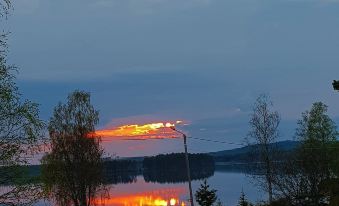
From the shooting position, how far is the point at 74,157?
159 ft

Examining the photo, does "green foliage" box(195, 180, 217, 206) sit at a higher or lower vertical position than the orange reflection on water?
higher

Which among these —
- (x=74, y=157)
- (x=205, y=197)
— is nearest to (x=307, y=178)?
(x=205, y=197)

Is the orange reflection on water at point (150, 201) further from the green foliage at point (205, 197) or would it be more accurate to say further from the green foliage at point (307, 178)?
the green foliage at point (307, 178)

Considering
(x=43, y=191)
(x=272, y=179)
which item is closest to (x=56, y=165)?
(x=272, y=179)

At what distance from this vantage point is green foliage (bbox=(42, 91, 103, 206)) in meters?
47.6

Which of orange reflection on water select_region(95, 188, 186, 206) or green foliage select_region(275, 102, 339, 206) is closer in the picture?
green foliage select_region(275, 102, 339, 206)

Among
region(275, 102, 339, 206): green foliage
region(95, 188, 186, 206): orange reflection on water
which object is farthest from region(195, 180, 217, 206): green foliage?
region(95, 188, 186, 206): orange reflection on water

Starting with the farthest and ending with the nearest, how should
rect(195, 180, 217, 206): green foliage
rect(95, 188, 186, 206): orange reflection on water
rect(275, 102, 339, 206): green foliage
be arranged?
rect(95, 188, 186, 206): orange reflection on water → rect(195, 180, 217, 206): green foliage → rect(275, 102, 339, 206): green foliage

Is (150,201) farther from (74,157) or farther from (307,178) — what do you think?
(307,178)

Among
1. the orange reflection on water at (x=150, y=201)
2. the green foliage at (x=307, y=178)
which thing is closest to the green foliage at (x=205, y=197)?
the green foliage at (x=307, y=178)

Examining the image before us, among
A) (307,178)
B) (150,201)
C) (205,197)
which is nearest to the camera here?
(307,178)

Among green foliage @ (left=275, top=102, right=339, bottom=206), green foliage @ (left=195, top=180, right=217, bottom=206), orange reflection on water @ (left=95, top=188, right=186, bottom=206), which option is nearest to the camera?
green foliage @ (left=275, top=102, right=339, bottom=206)

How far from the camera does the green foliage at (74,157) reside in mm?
47594

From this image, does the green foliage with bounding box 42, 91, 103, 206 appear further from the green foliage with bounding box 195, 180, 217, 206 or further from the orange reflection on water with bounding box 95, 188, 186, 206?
the orange reflection on water with bounding box 95, 188, 186, 206
